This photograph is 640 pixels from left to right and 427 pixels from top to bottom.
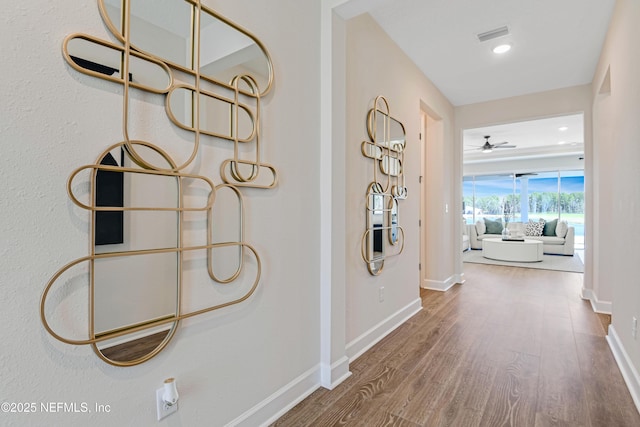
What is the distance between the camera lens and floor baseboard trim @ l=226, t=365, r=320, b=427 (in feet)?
4.96

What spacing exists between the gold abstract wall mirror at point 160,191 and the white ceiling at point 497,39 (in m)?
1.06

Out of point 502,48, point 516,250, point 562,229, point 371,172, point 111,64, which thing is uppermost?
point 502,48

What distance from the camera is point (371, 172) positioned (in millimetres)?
2648

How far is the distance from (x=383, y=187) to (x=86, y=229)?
225 centimetres

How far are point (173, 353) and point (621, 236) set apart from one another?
288 centimetres

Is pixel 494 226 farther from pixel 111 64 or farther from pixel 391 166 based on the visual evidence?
pixel 111 64

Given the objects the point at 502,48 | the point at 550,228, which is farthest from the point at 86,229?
the point at 550,228

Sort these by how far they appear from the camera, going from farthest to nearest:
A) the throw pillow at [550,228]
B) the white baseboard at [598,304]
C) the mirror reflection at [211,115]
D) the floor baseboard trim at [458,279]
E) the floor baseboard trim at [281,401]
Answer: the throw pillow at [550,228] → the floor baseboard trim at [458,279] → the white baseboard at [598,304] → the floor baseboard trim at [281,401] → the mirror reflection at [211,115]

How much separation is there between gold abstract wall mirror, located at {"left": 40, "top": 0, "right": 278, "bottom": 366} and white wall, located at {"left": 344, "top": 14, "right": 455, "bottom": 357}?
37.0 inches

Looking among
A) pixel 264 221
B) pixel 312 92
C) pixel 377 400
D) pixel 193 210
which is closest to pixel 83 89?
pixel 193 210

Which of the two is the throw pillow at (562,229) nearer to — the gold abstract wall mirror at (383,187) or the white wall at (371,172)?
the white wall at (371,172)

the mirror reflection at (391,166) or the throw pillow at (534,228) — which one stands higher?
the mirror reflection at (391,166)

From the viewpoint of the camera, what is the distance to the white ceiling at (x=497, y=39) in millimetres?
2504

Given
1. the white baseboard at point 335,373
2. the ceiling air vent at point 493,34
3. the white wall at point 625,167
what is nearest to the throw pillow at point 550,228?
the white wall at point 625,167
